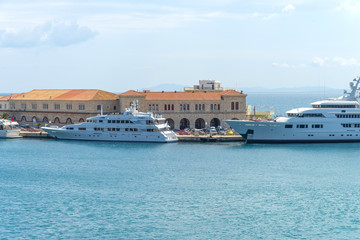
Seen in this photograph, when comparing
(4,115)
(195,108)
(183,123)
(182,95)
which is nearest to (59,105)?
(4,115)

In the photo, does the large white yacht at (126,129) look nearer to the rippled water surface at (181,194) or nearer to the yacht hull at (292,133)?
the rippled water surface at (181,194)

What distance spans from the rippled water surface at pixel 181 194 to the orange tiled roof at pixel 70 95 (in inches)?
973

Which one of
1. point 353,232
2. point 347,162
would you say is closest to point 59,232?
point 353,232

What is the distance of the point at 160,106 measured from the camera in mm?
90000

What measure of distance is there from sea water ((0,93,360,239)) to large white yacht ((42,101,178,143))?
27.5 feet

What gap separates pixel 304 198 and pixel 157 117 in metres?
39.0

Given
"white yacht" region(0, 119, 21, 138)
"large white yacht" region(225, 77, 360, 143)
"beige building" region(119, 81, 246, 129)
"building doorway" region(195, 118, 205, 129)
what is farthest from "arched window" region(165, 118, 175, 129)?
"white yacht" region(0, 119, 21, 138)

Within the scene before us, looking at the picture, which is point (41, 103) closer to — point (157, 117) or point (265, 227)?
Result: point (157, 117)

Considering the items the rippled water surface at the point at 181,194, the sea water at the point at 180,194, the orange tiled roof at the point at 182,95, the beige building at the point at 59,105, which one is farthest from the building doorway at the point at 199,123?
the rippled water surface at the point at 181,194

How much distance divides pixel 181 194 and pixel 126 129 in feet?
113

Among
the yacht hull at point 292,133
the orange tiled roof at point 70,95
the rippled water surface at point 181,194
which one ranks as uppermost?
the orange tiled roof at point 70,95

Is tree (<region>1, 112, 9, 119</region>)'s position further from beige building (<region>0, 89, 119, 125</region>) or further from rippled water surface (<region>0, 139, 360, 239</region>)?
rippled water surface (<region>0, 139, 360, 239</region>)

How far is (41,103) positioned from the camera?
97125 millimetres

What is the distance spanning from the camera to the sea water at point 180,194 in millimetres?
37500
